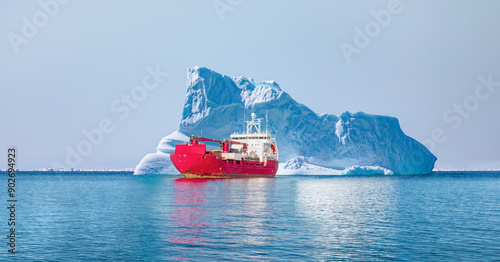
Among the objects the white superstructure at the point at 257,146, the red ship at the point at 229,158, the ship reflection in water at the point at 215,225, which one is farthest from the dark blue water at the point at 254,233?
the white superstructure at the point at 257,146

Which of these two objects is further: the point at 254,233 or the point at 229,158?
the point at 229,158

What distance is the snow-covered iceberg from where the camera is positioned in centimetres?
7619

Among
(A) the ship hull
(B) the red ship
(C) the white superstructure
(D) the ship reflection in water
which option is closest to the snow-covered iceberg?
(C) the white superstructure

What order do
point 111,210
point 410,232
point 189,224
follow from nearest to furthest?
point 410,232
point 189,224
point 111,210

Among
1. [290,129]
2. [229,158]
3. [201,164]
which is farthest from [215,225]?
[290,129]

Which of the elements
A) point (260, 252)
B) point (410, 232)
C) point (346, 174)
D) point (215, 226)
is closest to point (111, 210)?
point (215, 226)

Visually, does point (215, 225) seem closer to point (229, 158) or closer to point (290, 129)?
point (229, 158)

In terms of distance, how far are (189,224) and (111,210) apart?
22.6 feet

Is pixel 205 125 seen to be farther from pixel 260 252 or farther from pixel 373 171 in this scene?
pixel 260 252

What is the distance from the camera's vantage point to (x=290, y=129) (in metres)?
78.9

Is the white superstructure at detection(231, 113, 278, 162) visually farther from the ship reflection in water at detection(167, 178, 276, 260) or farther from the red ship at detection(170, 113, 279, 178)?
the ship reflection in water at detection(167, 178, 276, 260)

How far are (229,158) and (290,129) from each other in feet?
87.4

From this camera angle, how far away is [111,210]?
21812 mm

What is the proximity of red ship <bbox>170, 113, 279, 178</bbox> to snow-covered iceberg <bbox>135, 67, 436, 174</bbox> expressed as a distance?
36.2 ft
